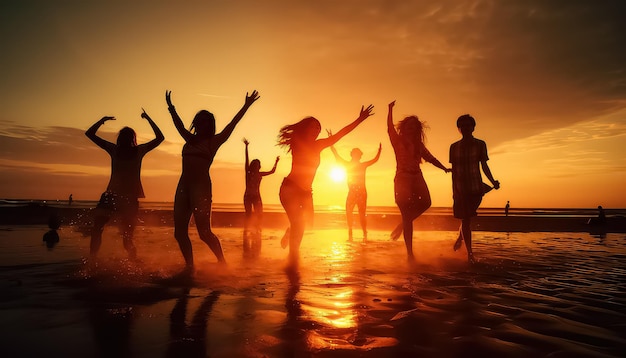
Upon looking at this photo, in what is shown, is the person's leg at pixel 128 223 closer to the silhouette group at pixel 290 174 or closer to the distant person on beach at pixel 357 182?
the silhouette group at pixel 290 174

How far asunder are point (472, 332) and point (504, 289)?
1942 mm

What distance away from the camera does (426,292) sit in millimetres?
4215

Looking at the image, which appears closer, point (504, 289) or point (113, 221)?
point (504, 289)

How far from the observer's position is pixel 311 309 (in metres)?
3.45

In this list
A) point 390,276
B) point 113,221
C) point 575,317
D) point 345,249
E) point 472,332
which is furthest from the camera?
point 345,249

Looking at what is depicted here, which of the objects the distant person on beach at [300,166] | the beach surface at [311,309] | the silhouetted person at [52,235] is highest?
the distant person on beach at [300,166]

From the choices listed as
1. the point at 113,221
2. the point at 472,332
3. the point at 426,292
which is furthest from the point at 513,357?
the point at 113,221

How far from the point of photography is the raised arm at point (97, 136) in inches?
246

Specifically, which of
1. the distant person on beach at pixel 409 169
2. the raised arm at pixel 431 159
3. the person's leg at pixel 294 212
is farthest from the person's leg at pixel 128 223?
the raised arm at pixel 431 159

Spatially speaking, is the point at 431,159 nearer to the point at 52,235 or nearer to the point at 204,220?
the point at 204,220

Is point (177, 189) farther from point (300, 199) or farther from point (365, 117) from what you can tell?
point (365, 117)

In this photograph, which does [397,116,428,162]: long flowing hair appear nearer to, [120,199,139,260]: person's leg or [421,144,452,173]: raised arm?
[421,144,452,173]: raised arm

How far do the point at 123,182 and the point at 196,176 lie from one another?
1.91 m

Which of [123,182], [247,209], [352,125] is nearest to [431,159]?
[352,125]
